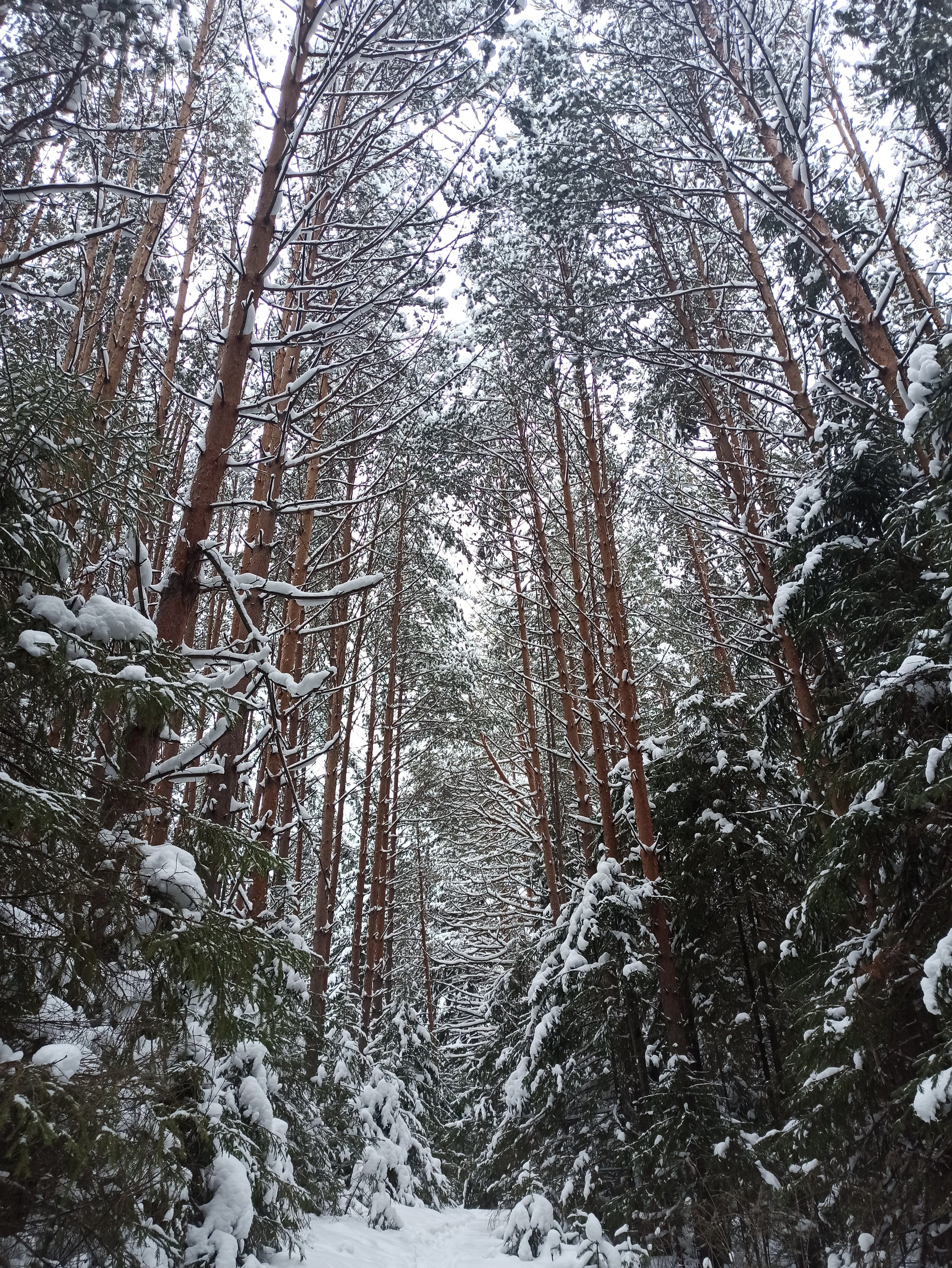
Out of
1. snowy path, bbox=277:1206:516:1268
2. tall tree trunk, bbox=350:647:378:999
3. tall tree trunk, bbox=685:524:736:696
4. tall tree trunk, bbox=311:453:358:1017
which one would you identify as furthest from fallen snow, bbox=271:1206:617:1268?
tall tree trunk, bbox=685:524:736:696

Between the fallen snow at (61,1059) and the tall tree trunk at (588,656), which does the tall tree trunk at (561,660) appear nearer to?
the tall tree trunk at (588,656)

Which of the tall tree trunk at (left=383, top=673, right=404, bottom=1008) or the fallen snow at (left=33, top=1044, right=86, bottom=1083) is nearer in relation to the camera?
the fallen snow at (left=33, top=1044, right=86, bottom=1083)

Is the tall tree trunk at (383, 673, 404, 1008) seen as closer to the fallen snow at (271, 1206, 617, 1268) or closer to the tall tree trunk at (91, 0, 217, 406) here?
the fallen snow at (271, 1206, 617, 1268)

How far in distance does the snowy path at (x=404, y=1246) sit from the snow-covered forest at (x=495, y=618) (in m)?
0.09

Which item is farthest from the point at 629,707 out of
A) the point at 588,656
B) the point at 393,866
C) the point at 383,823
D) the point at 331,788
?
the point at 393,866

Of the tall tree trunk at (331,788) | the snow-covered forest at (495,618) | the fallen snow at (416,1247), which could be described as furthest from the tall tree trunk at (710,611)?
the fallen snow at (416,1247)

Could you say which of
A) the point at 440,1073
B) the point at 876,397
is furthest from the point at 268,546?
the point at 440,1073

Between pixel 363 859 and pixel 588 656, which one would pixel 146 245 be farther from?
pixel 363 859

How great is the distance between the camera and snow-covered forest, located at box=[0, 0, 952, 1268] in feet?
8.82

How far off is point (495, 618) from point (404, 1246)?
340 inches

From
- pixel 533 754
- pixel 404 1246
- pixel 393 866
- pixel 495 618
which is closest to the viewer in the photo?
pixel 404 1246

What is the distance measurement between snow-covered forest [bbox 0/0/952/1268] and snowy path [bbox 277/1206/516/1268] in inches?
3.5

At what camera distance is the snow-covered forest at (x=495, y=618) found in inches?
106

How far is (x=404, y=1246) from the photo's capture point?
6.86 meters
